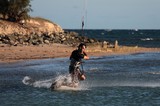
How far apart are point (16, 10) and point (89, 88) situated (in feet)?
150

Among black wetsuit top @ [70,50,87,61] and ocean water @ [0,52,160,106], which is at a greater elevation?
black wetsuit top @ [70,50,87,61]

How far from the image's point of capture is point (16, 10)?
6538cm

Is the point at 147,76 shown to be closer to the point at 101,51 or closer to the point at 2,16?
the point at 101,51

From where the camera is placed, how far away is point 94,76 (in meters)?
26.7

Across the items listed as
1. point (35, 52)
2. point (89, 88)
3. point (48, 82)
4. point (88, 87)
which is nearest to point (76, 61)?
point (89, 88)

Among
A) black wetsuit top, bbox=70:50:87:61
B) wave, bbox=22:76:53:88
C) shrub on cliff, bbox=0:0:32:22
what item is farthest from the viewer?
shrub on cliff, bbox=0:0:32:22

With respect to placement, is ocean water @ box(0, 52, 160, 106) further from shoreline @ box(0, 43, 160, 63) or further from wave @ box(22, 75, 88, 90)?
shoreline @ box(0, 43, 160, 63)

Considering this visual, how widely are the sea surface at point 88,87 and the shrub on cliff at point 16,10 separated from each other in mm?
33567

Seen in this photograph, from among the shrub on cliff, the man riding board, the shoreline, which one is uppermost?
the shrub on cliff

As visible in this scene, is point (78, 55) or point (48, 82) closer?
point (78, 55)

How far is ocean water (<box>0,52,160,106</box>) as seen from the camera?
17.2m

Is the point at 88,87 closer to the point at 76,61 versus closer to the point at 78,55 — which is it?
the point at 76,61

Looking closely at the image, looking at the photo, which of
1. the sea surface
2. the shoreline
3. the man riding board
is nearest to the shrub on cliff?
the shoreline

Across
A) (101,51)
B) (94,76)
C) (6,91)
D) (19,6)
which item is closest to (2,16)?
(19,6)
